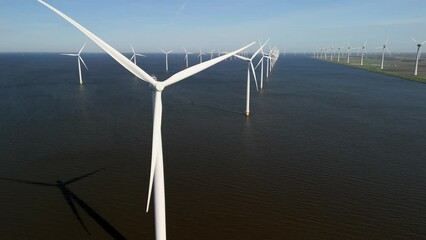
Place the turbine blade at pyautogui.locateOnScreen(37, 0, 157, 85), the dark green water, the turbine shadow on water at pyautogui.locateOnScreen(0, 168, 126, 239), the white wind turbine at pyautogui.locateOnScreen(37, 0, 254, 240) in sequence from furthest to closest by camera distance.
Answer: the dark green water, the turbine shadow on water at pyautogui.locateOnScreen(0, 168, 126, 239), the white wind turbine at pyautogui.locateOnScreen(37, 0, 254, 240), the turbine blade at pyautogui.locateOnScreen(37, 0, 157, 85)

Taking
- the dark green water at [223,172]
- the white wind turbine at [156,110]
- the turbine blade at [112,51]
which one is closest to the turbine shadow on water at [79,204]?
the dark green water at [223,172]

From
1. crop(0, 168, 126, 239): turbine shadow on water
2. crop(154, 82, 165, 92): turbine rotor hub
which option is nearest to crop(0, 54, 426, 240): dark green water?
crop(0, 168, 126, 239): turbine shadow on water

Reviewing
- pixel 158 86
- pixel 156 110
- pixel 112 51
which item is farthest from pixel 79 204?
pixel 158 86

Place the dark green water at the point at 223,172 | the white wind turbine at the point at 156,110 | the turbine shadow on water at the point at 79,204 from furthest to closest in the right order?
1. the dark green water at the point at 223,172
2. the turbine shadow on water at the point at 79,204
3. the white wind turbine at the point at 156,110

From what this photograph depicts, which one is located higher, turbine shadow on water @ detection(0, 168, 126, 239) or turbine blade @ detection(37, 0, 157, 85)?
turbine blade @ detection(37, 0, 157, 85)

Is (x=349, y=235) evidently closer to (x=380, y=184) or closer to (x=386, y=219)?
(x=386, y=219)

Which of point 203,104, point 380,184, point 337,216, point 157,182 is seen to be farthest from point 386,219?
point 203,104

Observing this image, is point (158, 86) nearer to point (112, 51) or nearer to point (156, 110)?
point (156, 110)

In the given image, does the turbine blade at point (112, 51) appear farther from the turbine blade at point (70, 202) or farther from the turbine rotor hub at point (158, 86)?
the turbine blade at point (70, 202)

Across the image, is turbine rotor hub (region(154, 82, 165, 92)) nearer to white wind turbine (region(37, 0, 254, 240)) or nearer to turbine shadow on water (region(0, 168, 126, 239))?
→ white wind turbine (region(37, 0, 254, 240))

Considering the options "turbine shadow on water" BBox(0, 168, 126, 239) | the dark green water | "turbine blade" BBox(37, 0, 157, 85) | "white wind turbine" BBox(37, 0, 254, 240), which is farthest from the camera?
the dark green water
